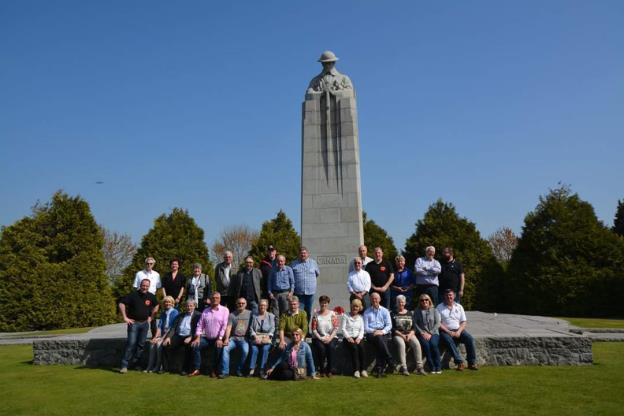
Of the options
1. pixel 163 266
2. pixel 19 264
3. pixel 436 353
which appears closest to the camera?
pixel 436 353

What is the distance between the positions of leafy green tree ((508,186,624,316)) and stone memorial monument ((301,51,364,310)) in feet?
33.8

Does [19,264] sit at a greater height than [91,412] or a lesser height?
greater

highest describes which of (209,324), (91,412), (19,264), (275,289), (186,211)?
(186,211)

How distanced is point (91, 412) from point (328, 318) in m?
3.66

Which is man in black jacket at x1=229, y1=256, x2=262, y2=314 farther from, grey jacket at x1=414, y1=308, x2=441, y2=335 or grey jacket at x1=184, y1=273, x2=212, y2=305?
grey jacket at x1=414, y1=308, x2=441, y2=335

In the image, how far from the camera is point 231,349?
848 cm

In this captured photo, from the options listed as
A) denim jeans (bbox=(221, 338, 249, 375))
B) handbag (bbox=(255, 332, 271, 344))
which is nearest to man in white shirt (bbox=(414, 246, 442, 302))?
handbag (bbox=(255, 332, 271, 344))

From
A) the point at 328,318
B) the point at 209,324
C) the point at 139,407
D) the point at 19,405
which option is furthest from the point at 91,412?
the point at 328,318

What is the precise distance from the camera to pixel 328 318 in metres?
8.30

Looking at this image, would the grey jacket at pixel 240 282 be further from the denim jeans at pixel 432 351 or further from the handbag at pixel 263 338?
the denim jeans at pixel 432 351

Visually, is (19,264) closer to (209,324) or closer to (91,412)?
(209,324)

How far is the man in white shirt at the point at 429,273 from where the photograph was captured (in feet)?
30.5

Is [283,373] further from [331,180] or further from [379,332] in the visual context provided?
[331,180]

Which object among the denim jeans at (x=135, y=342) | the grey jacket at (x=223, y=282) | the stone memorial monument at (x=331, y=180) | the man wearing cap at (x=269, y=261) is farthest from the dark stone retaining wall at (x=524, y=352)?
the stone memorial monument at (x=331, y=180)
